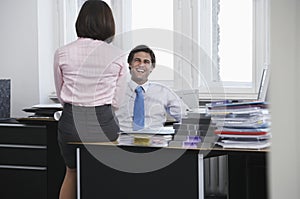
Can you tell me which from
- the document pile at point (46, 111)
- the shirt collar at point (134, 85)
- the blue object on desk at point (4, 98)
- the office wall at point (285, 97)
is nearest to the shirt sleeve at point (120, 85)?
the shirt collar at point (134, 85)

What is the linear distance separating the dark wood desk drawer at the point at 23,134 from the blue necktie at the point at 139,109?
83cm

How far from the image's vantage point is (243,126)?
8.50 feet

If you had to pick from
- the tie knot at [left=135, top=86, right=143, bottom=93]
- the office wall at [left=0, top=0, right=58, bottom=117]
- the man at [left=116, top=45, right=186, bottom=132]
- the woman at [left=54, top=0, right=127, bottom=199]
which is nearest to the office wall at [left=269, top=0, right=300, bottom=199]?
the woman at [left=54, top=0, right=127, bottom=199]

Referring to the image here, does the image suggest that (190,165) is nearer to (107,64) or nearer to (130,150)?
(130,150)

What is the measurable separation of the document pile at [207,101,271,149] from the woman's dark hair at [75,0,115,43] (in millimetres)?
767

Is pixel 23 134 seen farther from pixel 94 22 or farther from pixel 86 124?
pixel 94 22

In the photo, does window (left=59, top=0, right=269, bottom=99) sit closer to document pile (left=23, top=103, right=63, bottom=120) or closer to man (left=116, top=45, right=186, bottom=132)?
man (left=116, top=45, right=186, bottom=132)

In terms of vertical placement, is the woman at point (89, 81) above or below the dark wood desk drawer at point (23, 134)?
above

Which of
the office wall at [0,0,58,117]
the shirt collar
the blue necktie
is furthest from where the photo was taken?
the office wall at [0,0,58,117]

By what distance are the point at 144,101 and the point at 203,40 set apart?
3.26ft

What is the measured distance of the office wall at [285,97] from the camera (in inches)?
22.8

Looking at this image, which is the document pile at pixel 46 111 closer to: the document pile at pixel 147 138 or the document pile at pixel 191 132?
the document pile at pixel 147 138

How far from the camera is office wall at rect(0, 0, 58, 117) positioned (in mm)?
4461

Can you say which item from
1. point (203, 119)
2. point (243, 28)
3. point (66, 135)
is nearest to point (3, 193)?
point (66, 135)
